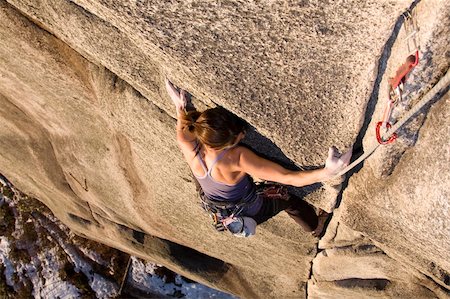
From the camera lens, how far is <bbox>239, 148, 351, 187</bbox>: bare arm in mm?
3758

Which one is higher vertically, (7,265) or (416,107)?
(416,107)

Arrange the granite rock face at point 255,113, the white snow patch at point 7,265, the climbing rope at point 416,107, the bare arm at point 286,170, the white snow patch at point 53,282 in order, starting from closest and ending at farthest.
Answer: the climbing rope at point 416,107, the granite rock face at point 255,113, the bare arm at point 286,170, the white snow patch at point 53,282, the white snow patch at point 7,265

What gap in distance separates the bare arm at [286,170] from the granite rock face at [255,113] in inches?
5.3

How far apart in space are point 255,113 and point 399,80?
1.13 m

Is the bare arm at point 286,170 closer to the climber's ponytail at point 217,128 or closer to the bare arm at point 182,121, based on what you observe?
the climber's ponytail at point 217,128

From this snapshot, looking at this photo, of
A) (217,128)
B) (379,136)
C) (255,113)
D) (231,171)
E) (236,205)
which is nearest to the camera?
(379,136)

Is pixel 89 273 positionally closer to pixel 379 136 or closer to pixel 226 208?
pixel 226 208

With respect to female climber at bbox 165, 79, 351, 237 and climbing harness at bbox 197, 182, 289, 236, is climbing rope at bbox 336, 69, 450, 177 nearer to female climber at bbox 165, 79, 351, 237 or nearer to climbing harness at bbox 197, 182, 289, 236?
female climber at bbox 165, 79, 351, 237

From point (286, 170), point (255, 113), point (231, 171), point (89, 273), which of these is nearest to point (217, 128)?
point (255, 113)

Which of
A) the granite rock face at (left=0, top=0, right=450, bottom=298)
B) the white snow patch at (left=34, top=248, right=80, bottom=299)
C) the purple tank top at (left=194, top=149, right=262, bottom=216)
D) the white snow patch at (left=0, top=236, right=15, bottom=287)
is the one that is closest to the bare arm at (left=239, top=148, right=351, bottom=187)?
the granite rock face at (left=0, top=0, right=450, bottom=298)

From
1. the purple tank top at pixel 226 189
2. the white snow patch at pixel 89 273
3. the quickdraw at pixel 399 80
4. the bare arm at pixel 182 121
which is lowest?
the white snow patch at pixel 89 273

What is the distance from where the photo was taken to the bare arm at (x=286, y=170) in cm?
376

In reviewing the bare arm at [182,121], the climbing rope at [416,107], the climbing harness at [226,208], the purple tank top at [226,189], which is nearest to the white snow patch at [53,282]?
the climbing harness at [226,208]

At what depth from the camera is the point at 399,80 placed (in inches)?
117
